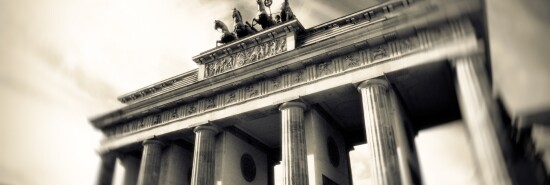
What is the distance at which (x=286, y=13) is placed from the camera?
21.0 m

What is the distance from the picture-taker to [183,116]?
21.5m

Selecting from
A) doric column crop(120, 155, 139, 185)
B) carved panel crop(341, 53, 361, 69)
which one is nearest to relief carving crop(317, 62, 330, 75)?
carved panel crop(341, 53, 361, 69)

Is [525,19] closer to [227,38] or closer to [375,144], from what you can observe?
[375,144]

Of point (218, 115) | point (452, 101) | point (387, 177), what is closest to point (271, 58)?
point (218, 115)

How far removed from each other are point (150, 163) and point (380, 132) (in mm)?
13172

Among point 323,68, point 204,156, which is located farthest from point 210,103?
point 323,68

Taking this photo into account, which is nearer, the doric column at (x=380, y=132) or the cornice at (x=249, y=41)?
the doric column at (x=380, y=132)

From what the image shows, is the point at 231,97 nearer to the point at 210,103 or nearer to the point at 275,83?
the point at 210,103

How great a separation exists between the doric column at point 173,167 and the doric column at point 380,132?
39.8 feet

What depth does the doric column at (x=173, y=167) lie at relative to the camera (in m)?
22.4

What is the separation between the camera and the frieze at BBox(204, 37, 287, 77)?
65.5 ft

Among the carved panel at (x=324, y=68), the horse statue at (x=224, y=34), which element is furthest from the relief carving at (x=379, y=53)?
the horse statue at (x=224, y=34)

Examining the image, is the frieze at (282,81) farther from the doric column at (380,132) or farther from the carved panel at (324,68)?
the doric column at (380,132)

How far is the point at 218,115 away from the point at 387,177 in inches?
372
